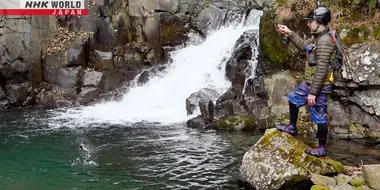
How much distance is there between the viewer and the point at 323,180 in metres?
6.78

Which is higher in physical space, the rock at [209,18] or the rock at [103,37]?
the rock at [209,18]

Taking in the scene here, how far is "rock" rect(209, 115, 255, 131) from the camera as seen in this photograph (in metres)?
12.8

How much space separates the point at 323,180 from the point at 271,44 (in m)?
7.84

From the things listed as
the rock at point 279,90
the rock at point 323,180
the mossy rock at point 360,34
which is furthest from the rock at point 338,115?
the rock at point 323,180

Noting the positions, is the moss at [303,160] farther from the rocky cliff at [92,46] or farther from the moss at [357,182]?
the rocky cliff at [92,46]

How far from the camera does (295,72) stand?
13.2 metres

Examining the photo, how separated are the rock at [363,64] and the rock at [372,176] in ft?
17.4

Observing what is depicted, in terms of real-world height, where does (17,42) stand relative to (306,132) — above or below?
above

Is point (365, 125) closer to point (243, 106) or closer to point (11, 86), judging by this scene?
point (243, 106)

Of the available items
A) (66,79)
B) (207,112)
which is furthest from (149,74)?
(207,112)

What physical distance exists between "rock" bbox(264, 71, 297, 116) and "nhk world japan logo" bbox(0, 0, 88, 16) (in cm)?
1199

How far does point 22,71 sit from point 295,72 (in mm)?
12293

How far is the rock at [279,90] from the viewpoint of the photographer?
12977 millimetres

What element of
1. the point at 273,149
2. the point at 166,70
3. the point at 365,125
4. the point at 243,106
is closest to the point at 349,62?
the point at 365,125
